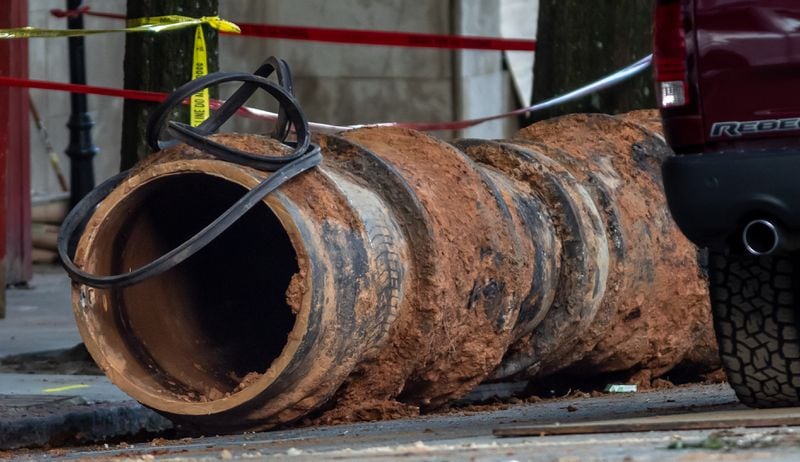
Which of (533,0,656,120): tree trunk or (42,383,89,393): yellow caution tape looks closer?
(42,383,89,393): yellow caution tape

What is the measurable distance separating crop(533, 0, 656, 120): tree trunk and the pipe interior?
2624mm

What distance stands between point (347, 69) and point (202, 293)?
872 cm

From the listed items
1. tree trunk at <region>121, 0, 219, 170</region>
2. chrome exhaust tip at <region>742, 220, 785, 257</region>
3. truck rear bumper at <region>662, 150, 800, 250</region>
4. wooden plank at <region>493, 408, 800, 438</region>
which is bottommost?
wooden plank at <region>493, 408, 800, 438</region>

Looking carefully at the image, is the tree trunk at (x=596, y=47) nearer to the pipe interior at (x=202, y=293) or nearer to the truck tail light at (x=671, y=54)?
the pipe interior at (x=202, y=293)

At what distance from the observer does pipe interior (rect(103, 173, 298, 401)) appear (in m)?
6.55

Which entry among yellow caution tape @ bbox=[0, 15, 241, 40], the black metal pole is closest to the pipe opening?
yellow caution tape @ bbox=[0, 15, 241, 40]

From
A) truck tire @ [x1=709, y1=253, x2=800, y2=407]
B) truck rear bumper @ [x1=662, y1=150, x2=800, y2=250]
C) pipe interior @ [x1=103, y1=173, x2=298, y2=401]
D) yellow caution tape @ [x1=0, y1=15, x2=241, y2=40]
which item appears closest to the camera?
truck rear bumper @ [x1=662, y1=150, x2=800, y2=250]

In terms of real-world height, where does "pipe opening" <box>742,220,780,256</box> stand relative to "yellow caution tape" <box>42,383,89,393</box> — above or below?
above

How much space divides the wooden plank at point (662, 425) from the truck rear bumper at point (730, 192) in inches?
20.3

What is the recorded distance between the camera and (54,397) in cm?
720

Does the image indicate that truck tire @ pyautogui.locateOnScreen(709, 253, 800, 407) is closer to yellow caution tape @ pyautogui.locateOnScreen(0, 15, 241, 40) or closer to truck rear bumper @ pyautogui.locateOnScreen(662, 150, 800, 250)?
truck rear bumper @ pyautogui.locateOnScreen(662, 150, 800, 250)

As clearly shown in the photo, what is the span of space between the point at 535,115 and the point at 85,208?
11.5ft

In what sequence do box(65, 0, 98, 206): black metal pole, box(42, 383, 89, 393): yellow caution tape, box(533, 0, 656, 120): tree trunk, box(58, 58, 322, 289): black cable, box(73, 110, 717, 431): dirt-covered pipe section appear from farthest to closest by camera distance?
box(65, 0, 98, 206): black metal pole → box(533, 0, 656, 120): tree trunk → box(42, 383, 89, 393): yellow caution tape → box(73, 110, 717, 431): dirt-covered pipe section → box(58, 58, 322, 289): black cable

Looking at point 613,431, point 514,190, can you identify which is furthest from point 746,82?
point 514,190
